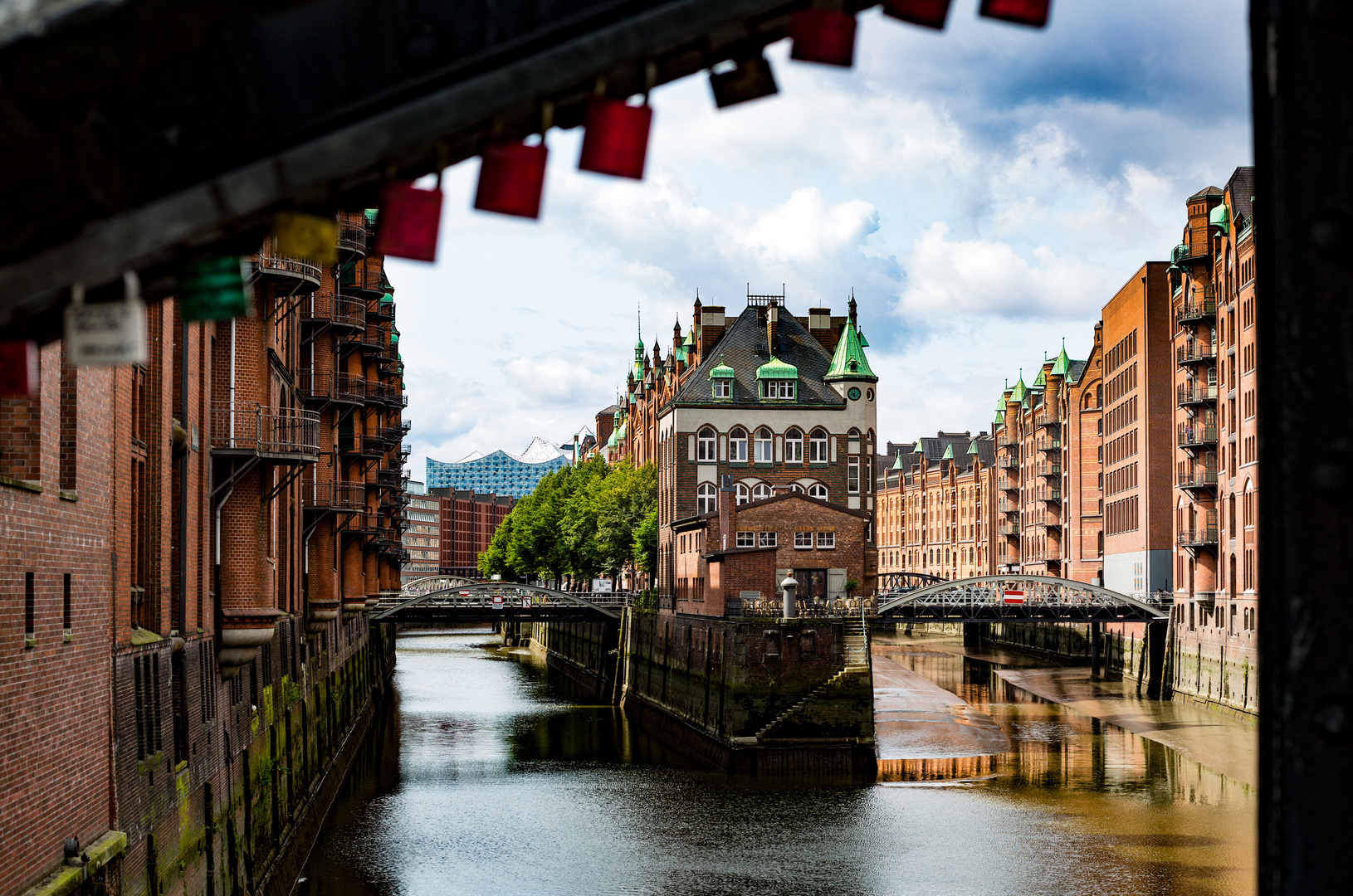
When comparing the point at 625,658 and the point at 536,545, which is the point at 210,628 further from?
the point at 536,545

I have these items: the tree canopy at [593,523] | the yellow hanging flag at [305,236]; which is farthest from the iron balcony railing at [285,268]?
the tree canopy at [593,523]

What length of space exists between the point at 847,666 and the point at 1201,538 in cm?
2655

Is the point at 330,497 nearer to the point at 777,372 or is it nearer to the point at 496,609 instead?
the point at 496,609

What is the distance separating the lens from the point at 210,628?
24000 mm

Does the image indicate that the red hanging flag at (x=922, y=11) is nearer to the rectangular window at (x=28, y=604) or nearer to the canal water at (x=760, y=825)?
the rectangular window at (x=28, y=604)

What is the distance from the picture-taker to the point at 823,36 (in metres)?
3.45

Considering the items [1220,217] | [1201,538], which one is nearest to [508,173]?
[1201,538]

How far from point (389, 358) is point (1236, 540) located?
3683 centimetres

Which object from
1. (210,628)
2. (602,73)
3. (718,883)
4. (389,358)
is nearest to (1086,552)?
(389,358)

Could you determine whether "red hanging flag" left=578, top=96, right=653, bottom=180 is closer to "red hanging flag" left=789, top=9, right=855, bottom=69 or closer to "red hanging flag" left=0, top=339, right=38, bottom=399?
"red hanging flag" left=789, top=9, right=855, bottom=69

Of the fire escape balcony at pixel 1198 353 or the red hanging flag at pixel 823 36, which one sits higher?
the fire escape balcony at pixel 1198 353

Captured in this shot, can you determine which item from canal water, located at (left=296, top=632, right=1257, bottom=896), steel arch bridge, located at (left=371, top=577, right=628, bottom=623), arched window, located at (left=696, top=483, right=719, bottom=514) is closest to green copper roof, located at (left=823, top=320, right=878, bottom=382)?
arched window, located at (left=696, top=483, right=719, bottom=514)

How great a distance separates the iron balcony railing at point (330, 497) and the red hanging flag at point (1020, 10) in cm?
3797

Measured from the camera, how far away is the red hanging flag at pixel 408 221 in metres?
3.58
